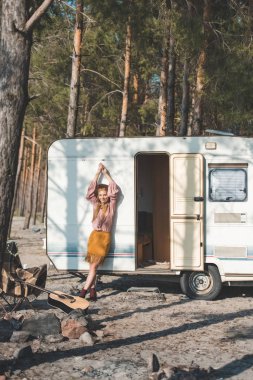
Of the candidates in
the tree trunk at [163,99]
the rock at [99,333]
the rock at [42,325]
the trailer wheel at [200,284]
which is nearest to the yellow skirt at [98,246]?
the trailer wheel at [200,284]

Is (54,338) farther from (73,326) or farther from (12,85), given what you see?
(12,85)

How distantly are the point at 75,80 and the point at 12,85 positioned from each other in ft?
30.0

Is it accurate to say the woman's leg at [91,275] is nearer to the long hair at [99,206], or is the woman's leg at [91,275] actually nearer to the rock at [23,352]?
the long hair at [99,206]

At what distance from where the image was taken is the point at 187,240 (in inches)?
400

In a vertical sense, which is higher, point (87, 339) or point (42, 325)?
point (42, 325)

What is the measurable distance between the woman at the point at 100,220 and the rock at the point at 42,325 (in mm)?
2275

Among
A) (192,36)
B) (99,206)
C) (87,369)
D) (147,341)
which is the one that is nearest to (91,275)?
(99,206)

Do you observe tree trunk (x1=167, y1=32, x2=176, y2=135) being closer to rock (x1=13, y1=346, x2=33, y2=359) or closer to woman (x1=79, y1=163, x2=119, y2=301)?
woman (x1=79, y1=163, x2=119, y2=301)

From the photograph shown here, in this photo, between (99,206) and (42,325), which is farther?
(99,206)

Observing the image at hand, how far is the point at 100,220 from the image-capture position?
10086 millimetres

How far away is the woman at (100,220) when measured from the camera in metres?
9.88

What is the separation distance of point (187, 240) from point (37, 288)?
9.95 feet

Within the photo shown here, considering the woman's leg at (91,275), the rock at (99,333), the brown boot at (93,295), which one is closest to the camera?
the rock at (99,333)

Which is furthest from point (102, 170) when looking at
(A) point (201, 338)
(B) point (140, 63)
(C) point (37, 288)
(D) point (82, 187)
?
(B) point (140, 63)
